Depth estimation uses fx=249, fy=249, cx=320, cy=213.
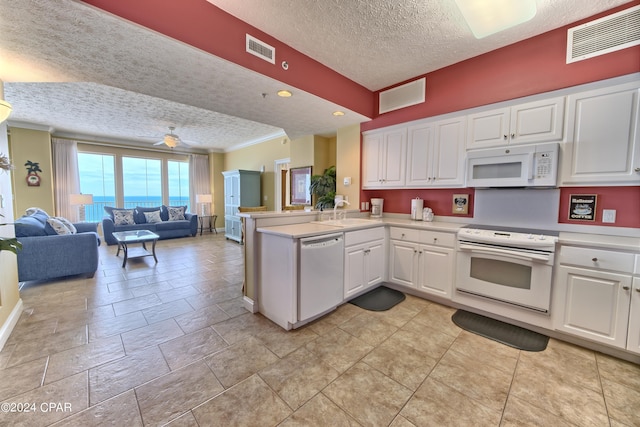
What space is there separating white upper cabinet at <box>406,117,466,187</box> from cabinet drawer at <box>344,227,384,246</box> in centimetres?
81

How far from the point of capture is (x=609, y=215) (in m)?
2.25

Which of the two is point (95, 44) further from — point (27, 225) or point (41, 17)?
point (27, 225)

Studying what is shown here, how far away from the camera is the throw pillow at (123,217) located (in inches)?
255

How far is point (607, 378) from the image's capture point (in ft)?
5.82

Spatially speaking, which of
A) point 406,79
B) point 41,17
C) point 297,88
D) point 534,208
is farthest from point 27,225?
point 534,208

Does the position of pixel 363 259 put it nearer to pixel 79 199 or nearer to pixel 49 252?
pixel 49 252

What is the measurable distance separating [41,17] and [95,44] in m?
0.29

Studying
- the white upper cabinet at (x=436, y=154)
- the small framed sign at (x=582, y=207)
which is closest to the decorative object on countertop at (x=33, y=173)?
the white upper cabinet at (x=436, y=154)

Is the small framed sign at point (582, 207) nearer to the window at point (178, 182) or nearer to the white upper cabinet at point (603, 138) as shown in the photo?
the white upper cabinet at point (603, 138)

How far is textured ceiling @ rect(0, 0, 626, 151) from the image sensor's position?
170cm

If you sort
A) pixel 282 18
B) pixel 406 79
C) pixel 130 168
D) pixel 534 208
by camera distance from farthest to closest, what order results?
pixel 130 168, pixel 406 79, pixel 534 208, pixel 282 18

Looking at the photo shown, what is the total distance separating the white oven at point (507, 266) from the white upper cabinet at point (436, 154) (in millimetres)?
757

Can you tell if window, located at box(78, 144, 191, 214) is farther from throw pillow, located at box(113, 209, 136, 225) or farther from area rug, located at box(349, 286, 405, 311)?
area rug, located at box(349, 286, 405, 311)

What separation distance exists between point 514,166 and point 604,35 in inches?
48.1
